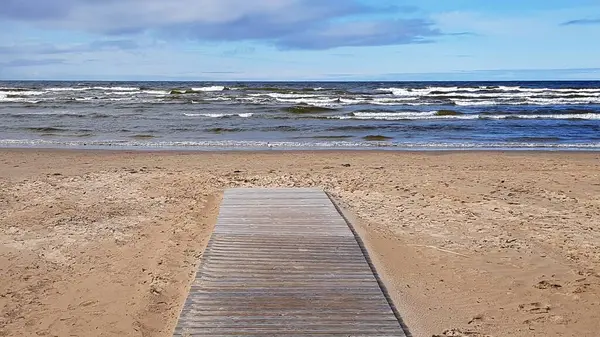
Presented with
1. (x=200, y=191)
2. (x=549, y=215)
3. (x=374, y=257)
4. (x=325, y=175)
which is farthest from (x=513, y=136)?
(x=374, y=257)

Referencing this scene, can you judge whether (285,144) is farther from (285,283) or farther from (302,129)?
(285,283)

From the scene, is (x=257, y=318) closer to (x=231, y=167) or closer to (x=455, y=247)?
(x=455, y=247)

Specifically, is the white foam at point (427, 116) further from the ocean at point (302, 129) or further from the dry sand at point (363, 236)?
the dry sand at point (363, 236)

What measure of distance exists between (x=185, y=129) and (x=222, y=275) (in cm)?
1511

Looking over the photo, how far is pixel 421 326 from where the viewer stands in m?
4.43

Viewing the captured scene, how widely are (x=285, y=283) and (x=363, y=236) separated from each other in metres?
2.07

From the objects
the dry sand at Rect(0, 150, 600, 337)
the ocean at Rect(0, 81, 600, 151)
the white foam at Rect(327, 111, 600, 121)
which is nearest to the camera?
Result: the dry sand at Rect(0, 150, 600, 337)

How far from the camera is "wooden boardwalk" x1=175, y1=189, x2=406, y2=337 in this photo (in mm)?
3914

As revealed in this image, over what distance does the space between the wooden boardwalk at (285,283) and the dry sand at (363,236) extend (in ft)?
1.23

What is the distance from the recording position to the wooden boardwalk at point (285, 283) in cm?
391

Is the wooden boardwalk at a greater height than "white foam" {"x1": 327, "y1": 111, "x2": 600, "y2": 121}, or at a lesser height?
greater

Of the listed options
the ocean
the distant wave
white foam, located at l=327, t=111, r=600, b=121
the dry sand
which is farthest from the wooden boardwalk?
white foam, located at l=327, t=111, r=600, b=121

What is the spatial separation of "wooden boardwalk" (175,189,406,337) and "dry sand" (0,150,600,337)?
37 centimetres

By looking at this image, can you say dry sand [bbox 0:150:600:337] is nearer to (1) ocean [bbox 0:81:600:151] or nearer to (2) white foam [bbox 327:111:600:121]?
(1) ocean [bbox 0:81:600:151]
